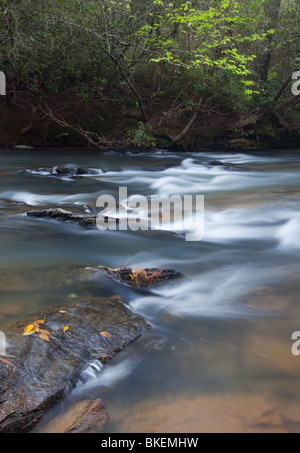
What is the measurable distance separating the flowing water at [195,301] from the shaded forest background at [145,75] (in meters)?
4.95

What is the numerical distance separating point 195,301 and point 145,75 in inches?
495

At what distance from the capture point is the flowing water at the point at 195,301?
2338 mm

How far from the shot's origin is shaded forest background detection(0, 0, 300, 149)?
37.6ft

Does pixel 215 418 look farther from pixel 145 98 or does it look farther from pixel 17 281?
pixel 145 98

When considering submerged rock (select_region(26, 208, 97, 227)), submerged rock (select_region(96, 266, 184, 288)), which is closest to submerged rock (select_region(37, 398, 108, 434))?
submerged rock (select_region(96, 266, 184, 288))

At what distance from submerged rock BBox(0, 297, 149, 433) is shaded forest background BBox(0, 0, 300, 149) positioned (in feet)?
30.8

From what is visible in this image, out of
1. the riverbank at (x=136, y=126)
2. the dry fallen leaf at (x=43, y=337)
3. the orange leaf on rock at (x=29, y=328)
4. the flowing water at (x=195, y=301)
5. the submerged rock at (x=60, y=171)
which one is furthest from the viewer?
the riverbank at (x=136, y=126)

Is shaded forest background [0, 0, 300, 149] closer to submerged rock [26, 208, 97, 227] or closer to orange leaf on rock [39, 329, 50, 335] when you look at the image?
submerged rock [26, 208, 97, 227]

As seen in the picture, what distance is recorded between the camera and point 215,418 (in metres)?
2.23

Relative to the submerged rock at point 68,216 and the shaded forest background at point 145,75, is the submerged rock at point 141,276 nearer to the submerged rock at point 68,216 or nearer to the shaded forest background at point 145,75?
the submerged rock at point 68,216

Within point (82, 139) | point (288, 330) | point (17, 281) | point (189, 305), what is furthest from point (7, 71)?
point (288, 330)

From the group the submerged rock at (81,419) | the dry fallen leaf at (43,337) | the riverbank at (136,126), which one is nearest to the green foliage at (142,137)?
the riverbank at (136,126)

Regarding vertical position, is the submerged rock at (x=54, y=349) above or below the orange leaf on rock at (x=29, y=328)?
below

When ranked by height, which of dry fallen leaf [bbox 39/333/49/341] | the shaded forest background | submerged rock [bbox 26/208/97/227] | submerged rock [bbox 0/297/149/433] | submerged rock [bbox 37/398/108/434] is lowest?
submerged rock [bbox 37/398/108/434]
